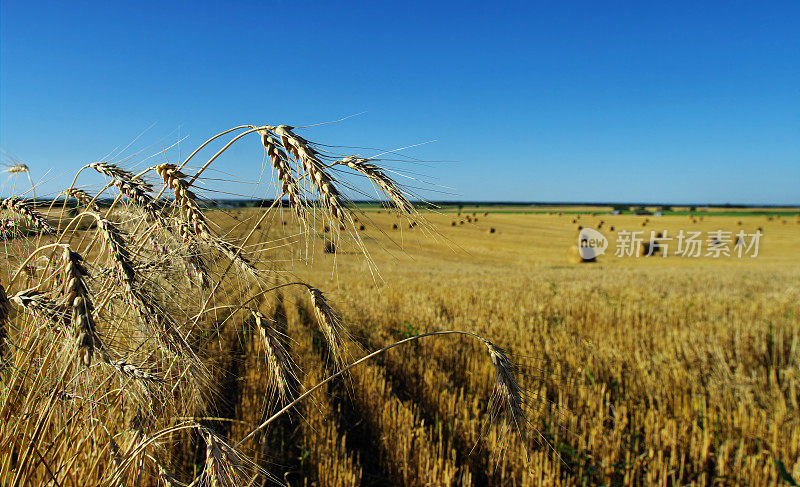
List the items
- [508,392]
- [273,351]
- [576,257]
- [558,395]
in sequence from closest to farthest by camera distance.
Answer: [508,392] < [273,351] < [558,395] < [576,257]

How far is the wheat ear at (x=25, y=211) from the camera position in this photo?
1.88m

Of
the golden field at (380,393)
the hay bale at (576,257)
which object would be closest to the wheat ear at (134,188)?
the golden field at (380,393)

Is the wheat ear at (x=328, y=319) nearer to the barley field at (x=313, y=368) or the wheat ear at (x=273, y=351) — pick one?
the barley field at (x=313, y=368)

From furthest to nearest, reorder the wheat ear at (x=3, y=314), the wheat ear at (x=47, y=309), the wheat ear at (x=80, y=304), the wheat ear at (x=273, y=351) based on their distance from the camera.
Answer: the wheat ear at (x=273, y=351), the wheat ear at (x=3, y=314), the wheat ear at (x=47, y=309), the wheat ear at (x=80, y=304)

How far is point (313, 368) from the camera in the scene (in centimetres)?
396

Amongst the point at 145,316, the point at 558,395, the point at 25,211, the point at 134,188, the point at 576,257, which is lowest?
the point at 576,257

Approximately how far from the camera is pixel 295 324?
5.10m

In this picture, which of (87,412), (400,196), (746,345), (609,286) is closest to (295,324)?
(87,412)

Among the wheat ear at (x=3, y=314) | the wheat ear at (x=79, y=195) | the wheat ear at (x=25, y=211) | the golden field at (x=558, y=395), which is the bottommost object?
the golden field at (x=558, y=395)

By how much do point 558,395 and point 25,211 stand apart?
3749 mm

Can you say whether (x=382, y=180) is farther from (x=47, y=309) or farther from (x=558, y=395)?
(x=558, y=395)

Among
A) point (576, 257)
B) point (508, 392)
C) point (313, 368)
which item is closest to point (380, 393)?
point (313, 368)

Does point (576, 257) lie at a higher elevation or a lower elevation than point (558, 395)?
lower

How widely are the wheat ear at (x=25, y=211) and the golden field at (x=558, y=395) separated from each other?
0.93 m
